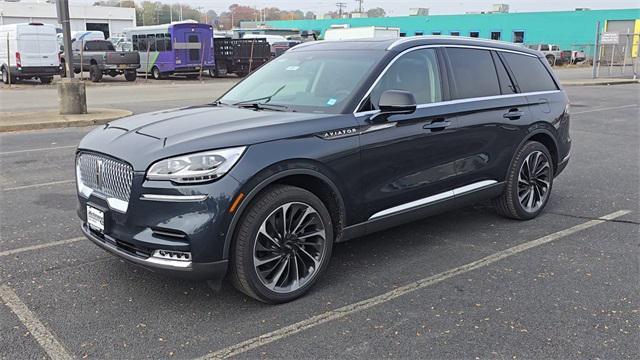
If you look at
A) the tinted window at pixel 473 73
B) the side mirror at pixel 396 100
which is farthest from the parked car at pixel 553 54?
the side mirror at pixel 396 100

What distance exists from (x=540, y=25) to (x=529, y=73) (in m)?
60.7

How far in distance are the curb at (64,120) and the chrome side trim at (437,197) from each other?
33.7 ft

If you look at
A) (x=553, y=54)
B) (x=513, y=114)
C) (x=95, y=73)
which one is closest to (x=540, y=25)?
(x=553, y=54)

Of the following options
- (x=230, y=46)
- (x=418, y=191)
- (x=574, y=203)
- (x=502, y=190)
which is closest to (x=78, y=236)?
(x=418, y=191)

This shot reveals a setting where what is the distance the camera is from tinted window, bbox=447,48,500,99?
17.0 feet

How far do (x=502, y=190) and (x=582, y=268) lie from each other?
1.24 meters

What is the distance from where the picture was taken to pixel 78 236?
17.5 feet

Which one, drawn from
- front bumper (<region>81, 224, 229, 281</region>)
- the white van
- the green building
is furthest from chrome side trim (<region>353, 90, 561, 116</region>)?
the green building

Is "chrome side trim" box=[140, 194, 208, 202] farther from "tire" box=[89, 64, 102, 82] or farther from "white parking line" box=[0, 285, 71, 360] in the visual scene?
"tire" box=[89, 64, 102, 82]

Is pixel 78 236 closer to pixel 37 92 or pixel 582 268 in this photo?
pixel 582 268

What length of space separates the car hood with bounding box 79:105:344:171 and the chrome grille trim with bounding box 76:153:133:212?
0.22 feet

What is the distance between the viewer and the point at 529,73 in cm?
608

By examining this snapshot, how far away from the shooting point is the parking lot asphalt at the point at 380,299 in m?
3.40

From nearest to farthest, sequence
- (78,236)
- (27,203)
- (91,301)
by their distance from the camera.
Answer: (91,301)
(78,236)
(27,203)
